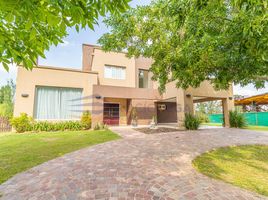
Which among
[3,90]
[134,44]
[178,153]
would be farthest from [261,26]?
[3,90]

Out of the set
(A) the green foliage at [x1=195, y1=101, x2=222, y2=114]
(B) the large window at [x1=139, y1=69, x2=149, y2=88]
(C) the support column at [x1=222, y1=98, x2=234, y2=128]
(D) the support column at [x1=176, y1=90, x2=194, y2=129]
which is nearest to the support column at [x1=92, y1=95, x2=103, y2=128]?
(D) the support column at [x1=176, y1=90, x2=194, y2=129]

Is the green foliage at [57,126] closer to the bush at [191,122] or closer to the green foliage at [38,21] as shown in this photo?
the bush at [191,122]

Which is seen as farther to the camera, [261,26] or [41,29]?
[261,26]

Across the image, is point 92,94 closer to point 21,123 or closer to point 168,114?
point 21,123

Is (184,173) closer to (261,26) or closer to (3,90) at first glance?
(261,26)

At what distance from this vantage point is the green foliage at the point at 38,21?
5.30ft

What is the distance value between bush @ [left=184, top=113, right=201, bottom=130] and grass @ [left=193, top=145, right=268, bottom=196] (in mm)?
5321

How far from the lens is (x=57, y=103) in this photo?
39.9 ft

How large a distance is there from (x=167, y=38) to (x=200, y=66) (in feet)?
10.6

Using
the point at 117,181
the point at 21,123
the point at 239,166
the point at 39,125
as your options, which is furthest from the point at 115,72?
the point at 117,181

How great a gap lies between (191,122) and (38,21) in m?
11.9

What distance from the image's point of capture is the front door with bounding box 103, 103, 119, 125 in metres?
17.0

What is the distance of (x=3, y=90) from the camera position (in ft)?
74.4

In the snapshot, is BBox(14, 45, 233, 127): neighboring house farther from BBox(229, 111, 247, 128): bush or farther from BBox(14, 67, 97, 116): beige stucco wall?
BBox(229, 111, 247, 128): bush
